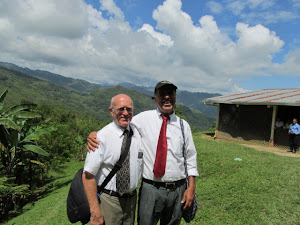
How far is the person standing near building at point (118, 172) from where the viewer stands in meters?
2.05

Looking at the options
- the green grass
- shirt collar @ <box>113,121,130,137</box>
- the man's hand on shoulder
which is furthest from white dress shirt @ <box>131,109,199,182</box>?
the green grass

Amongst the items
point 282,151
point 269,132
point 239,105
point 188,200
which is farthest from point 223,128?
point 188,200

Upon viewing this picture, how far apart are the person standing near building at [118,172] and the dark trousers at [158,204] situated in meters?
0.12

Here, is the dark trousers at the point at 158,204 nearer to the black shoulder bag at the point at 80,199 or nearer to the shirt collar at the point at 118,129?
the black shoulder bag at the point at 80,199

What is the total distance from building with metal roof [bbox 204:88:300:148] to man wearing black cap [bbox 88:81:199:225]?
9.57 metres

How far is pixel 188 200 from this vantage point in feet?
7.97

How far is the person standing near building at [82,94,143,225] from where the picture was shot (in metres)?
2.05

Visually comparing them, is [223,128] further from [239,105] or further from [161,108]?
[161,108]

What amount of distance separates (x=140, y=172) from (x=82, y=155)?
A: 62.8 ft

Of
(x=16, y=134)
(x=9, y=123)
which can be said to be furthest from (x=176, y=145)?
(x=16, y=134)

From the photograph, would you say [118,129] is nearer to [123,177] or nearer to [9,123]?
[123,177]

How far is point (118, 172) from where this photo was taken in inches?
83.7

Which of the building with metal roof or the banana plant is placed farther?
the building with metal roof

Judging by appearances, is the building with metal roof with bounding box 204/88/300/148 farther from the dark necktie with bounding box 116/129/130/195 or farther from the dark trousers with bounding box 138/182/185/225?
the dark necktie with bounding box 116/129/130/195
